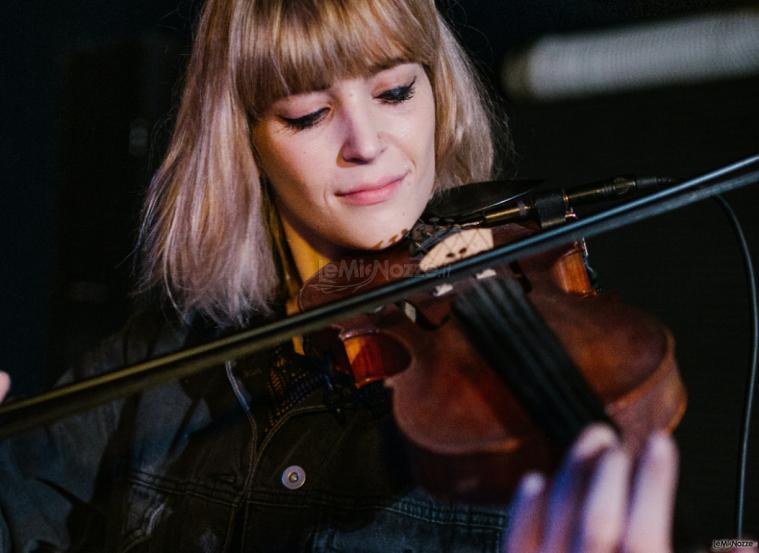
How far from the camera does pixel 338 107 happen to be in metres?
0.72

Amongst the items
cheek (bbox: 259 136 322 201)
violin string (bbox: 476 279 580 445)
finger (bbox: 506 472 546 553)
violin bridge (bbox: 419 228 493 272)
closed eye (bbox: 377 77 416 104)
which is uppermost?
closed eye (bbox: 377 77 416 104)

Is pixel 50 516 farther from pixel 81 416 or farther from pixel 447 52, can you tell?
pixel 447 52

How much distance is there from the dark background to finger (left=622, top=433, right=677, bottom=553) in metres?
0.59

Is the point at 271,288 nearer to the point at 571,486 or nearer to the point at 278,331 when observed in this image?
the point at 278,331

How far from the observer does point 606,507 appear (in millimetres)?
384

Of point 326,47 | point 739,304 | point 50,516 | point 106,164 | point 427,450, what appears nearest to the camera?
point 427,450

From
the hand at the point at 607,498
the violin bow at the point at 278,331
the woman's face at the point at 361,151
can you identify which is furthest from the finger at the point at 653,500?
the woman's face at the point at 361,151

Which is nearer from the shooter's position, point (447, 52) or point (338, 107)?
point (338, 107)

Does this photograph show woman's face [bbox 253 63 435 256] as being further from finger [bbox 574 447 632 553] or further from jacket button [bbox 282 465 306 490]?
finger [bbox 574 447 632 553]

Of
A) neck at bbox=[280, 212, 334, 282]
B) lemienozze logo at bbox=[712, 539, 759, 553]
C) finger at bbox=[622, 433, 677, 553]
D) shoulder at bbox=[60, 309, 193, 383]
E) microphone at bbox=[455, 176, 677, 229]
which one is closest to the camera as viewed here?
finger at bbox=[622, 433, 677, 553]

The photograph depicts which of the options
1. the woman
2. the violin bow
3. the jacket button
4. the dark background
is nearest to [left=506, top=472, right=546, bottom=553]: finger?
the violin bow

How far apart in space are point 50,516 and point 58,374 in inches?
14.7

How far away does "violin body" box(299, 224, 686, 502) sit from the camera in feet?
1.42

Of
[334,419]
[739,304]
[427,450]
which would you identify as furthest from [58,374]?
[739,304]
